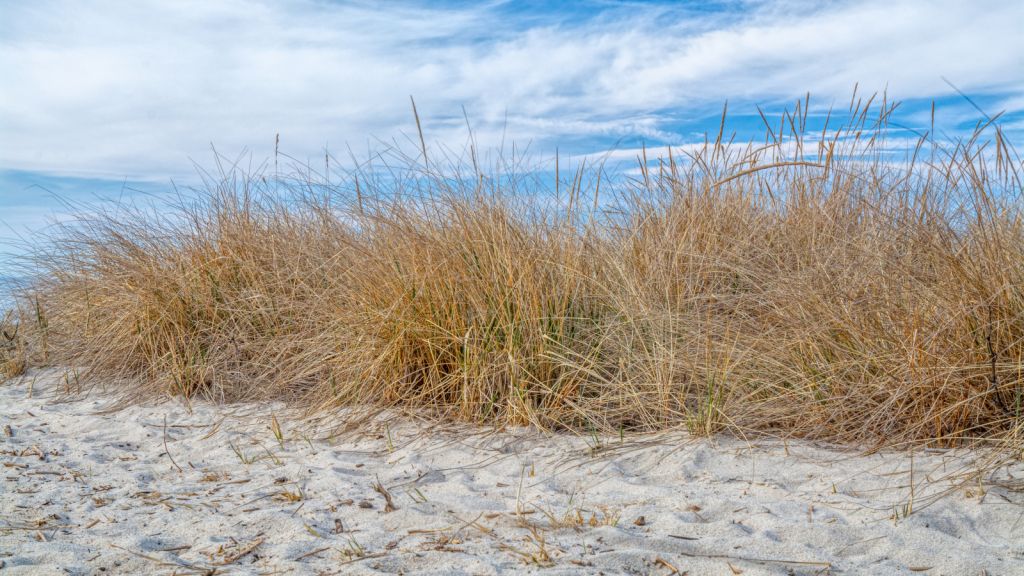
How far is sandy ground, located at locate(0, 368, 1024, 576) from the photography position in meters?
1.63

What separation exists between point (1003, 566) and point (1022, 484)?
1.54ft

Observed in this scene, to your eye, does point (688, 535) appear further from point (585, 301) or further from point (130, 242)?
point (130, 242)

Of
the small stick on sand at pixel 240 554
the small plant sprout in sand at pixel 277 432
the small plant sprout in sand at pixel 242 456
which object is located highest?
the small plant sprout in sand at pixel 277 432

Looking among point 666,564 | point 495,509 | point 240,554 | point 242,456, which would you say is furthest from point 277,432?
point 666,564

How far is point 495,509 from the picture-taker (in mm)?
1956

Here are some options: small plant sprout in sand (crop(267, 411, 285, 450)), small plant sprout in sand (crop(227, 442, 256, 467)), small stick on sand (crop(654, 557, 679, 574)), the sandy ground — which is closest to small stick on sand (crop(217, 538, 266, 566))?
the sandy ground

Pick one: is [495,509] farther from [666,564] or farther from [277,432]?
[277,432]

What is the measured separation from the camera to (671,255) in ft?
10.4

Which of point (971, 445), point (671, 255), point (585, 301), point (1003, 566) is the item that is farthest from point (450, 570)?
point (671, 255)

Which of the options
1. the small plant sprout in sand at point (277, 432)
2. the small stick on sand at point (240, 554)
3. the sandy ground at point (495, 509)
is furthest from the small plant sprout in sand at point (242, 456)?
the small stick on sand at point (240, 554)

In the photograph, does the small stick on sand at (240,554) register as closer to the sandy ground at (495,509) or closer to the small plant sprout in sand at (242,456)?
the sandy ground at (495,509)

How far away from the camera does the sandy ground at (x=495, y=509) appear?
5.35 ft

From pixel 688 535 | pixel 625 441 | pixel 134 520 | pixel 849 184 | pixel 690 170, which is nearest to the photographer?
pixel 688 535

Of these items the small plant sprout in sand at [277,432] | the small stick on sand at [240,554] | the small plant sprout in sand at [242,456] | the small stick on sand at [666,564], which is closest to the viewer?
the small stick on sand at [666,564]
